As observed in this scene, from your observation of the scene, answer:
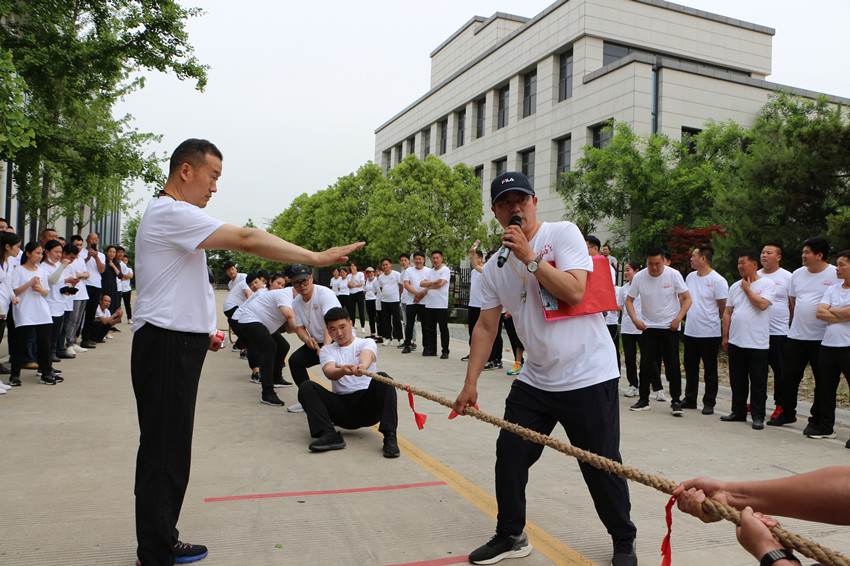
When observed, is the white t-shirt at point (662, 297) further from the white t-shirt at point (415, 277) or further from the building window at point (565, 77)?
the building window at point (565, 77)

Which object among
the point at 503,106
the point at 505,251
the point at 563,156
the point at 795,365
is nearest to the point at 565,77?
the point at 563,156

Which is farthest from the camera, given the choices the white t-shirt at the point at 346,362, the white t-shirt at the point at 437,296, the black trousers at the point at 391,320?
the black trousers at the point at 391,320

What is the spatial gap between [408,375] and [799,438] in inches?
208

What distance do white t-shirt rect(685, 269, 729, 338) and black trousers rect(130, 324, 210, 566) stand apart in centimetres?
627

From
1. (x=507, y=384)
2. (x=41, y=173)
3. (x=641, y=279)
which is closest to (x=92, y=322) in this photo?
(x=41, y=173)

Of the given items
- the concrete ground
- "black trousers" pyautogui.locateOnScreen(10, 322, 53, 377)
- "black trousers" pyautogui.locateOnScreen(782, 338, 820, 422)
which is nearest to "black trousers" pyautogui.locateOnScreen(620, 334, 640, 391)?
the concrete ground

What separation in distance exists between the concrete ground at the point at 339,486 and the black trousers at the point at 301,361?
49 cm

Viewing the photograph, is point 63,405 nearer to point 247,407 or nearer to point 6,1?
point 247,407

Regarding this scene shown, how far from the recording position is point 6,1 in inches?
485

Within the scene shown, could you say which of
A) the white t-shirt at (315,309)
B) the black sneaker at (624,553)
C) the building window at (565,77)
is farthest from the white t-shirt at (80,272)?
the building window at (565,77)

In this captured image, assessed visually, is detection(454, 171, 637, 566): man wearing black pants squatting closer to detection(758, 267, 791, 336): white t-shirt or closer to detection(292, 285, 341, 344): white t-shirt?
detection(292, 285, 341, 344): white t-shirt

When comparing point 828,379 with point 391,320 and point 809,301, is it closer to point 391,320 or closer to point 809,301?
point 809,301

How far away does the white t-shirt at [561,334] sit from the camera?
317 cm

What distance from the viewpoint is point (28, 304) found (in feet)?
26.5
